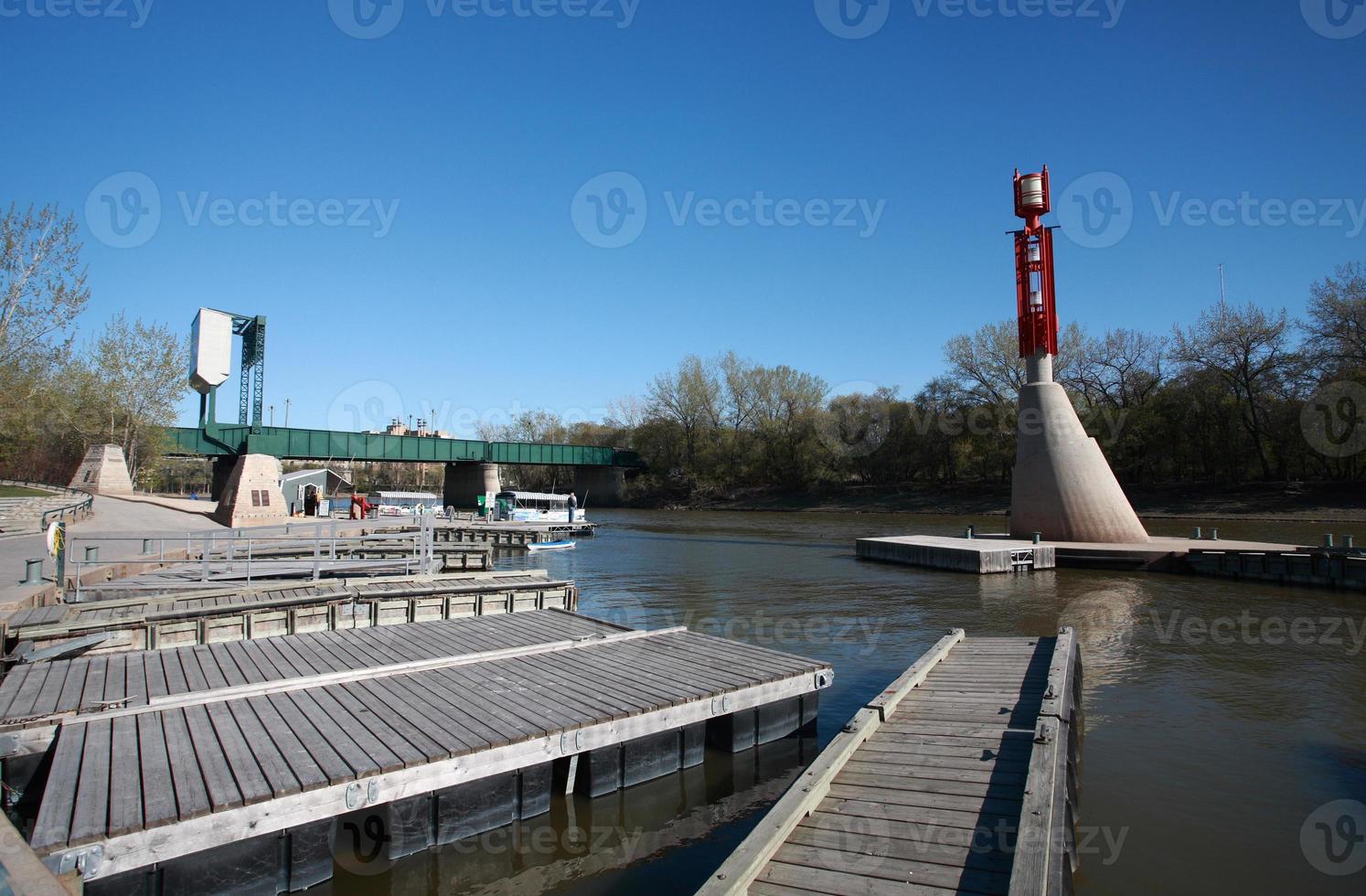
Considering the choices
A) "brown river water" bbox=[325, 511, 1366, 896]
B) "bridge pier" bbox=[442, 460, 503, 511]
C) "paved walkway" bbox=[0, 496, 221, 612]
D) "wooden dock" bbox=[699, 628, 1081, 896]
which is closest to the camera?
"wooden dock" bbox=[699, 628, 1081, 896]


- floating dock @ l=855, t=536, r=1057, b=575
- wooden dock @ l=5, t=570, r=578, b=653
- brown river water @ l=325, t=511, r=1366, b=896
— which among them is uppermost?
wooden dock @ l=5, t=570, r=578, b=653

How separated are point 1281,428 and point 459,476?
267 ft

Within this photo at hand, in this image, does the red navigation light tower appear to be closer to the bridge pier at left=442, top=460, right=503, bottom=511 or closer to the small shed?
the small shed

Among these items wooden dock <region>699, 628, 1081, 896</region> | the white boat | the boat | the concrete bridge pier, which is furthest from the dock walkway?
the concrete bridge pier

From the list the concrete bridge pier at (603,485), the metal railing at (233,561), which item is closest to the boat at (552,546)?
the metal railing at (233,561)

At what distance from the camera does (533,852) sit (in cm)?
800

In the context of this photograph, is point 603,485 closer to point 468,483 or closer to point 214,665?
point 468,483

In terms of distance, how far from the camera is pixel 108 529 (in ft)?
98.4

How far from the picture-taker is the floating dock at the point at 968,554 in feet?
100

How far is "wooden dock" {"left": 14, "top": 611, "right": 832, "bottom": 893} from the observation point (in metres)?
6.30

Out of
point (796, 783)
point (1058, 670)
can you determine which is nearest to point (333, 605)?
point (796, 783)

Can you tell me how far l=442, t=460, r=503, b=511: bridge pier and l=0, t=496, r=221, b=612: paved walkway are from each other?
4715cm

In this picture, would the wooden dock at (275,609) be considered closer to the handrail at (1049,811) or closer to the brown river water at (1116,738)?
the brown river water at (1116,738)

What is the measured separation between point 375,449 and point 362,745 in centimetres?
7552
